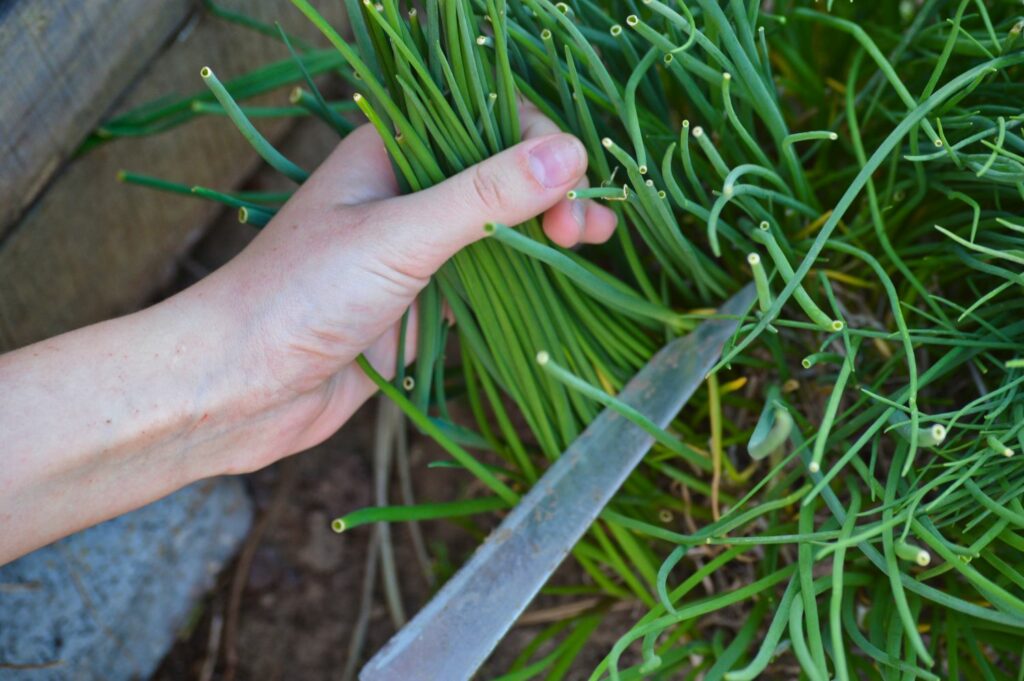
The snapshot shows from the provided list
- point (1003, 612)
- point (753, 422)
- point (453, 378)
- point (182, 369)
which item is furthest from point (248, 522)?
point (1003, 612)

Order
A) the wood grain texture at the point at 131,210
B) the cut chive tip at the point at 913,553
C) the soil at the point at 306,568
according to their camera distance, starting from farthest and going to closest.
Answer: the soil at the point at 306,568 < the wood grain texture at the point at 131,210 < the cut chive tip at the point at 913,553

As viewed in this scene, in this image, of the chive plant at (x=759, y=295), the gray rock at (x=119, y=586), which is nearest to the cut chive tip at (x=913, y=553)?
the chive plant at (x=759, y=295)

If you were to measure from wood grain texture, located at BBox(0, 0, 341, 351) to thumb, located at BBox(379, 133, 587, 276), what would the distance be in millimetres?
416

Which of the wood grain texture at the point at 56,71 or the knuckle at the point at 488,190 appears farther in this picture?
the wood grain texture at the point at 56,71

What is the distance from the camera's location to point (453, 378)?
3.01ft

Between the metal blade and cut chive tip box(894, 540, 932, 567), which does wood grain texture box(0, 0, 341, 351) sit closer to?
the metal blade

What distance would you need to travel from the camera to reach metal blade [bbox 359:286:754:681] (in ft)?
2.12

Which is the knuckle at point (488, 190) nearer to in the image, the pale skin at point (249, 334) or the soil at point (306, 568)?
the pale skin at point (249, 334)

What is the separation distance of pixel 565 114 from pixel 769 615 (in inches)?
16.0

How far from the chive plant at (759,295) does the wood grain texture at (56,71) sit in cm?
4

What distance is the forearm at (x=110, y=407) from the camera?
641 millimetres

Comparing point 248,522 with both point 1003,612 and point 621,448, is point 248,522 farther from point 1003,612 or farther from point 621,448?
point 1003,612

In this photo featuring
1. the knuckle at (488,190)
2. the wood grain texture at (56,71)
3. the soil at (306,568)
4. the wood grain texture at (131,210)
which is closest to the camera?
the knuckle at (488,190)

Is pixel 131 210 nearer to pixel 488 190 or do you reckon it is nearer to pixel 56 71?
pixel 56 71
